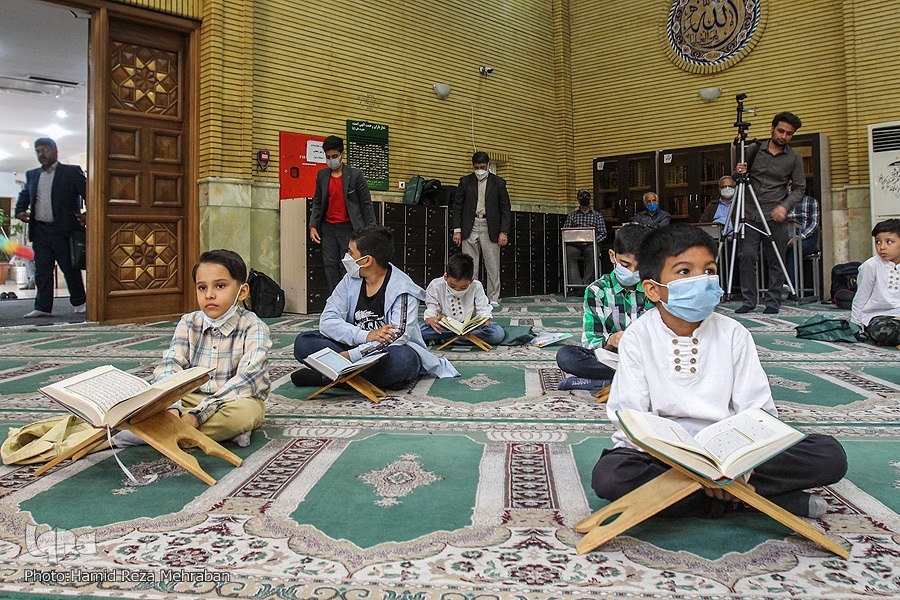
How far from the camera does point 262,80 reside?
295 inches

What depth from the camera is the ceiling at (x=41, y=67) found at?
734 centimetres

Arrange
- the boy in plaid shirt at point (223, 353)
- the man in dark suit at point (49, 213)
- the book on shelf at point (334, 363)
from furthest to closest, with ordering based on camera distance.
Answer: the man in dark suit at point (49, 213) → the book on shelf at point (334, 363) → the boy in plaid shirt at point (223, 353)

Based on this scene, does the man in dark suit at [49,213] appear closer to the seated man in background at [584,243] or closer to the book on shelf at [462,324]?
the book on shelf at [462,324]

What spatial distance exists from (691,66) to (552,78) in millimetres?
2092

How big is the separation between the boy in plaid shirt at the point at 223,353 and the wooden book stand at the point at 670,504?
1348mm

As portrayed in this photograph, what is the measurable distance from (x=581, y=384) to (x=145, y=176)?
5.20m

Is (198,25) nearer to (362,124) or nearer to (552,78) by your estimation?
(362,124)

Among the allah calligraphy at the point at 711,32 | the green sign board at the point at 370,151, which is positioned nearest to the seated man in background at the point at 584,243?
the allah calligraphy at the point at 711,32

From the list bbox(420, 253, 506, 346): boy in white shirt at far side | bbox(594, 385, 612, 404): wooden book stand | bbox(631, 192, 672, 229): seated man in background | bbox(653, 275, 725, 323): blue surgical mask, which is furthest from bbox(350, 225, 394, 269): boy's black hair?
bbox(631, 192, 672, 229): seated man in background

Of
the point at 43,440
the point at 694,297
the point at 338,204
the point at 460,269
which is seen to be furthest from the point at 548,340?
the point at 43,440

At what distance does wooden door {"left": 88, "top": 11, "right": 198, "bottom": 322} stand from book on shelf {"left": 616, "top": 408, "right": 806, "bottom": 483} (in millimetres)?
6157

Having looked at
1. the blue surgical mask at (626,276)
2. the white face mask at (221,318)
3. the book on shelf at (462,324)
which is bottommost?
the book on shelf at (462,324)

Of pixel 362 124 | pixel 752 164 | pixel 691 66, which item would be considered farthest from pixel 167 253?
pixel 691 66

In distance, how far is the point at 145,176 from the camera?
6805mm
